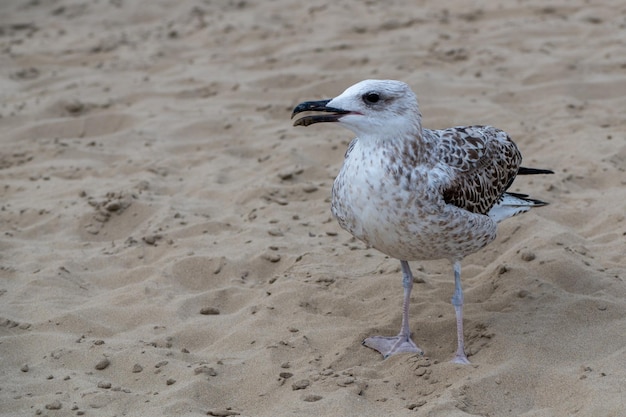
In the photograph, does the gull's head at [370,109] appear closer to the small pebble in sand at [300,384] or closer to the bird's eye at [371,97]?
the bird's eye at [371,97]

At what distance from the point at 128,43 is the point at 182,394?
6.23 meters

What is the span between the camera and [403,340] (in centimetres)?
461

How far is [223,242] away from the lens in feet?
18.8

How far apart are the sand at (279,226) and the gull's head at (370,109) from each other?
110 centimetres

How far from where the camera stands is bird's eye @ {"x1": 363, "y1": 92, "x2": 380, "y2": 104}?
168 inches

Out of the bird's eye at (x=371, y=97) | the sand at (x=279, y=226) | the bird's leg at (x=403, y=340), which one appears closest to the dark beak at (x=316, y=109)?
the bird's eye at (x=371, y=97)

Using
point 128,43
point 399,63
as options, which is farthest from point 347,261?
point 128,43

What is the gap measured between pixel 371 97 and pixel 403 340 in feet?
4.01

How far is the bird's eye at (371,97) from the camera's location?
427cm

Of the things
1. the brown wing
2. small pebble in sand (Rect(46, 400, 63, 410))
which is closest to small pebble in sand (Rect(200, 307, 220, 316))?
small pebble in sand (Rect(46, 400, 63, 410))

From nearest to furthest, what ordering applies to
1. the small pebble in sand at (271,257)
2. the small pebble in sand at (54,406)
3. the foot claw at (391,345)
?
the small pebble in sand at (54,406)
the foot claw at (391,345)
the small pebble in sand at (271,257)

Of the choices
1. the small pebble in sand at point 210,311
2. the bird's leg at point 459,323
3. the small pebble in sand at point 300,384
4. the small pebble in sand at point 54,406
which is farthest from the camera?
the small pebble in sand at point 210,311

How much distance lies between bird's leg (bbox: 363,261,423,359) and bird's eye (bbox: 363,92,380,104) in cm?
93

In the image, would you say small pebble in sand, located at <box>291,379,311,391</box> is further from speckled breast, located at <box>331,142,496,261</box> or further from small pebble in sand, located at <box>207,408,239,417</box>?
speckled breast, located at <box>331,142,496,261</box>
